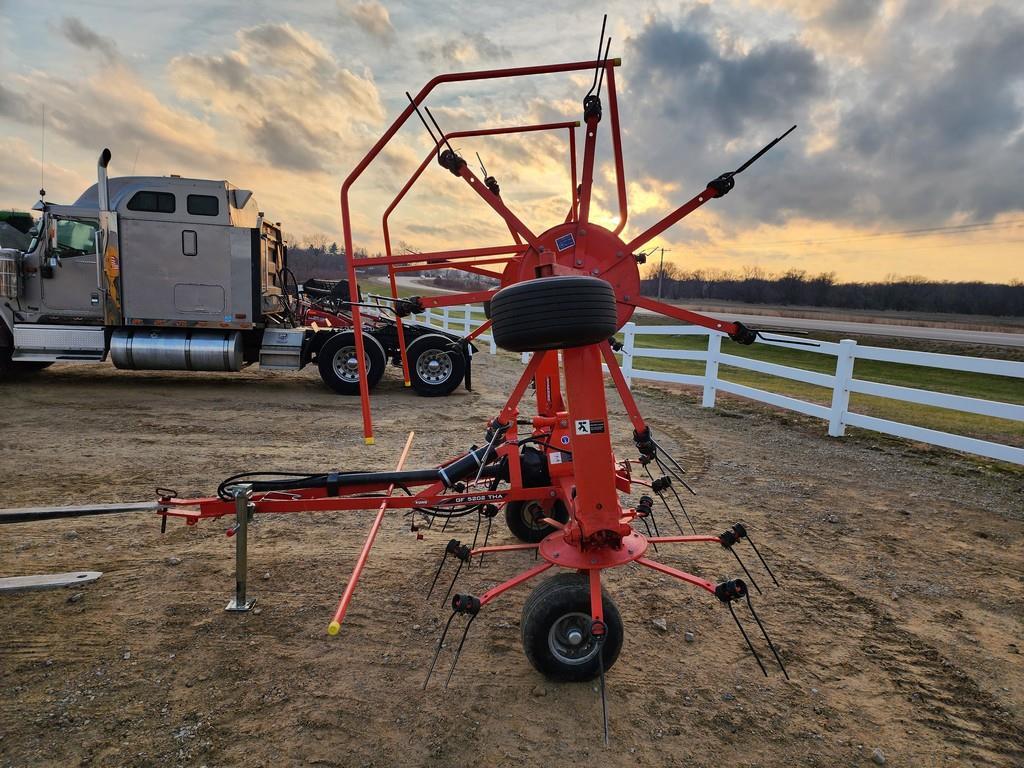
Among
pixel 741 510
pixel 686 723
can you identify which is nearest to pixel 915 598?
pixel 741 510

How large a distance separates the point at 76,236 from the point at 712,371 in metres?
10.5

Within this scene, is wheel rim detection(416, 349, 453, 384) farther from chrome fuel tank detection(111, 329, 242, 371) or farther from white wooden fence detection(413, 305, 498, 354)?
white wooden fence detection(413, 305, 498, 354)

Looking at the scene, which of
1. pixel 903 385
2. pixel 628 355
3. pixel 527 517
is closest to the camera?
pixel 527 517

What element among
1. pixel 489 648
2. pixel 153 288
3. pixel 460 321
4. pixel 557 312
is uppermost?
pixel 153 288

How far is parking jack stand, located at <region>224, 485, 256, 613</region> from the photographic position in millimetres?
2855

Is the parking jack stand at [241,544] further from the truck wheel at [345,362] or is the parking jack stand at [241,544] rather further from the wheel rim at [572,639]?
the truck wheel at [345,362]

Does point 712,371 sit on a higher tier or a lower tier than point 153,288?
lower

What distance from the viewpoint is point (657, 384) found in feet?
40.2

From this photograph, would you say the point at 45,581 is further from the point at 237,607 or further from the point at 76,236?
the point at 76,236

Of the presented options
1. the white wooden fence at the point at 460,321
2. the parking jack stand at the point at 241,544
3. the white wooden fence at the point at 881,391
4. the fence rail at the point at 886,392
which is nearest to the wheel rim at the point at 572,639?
the parking jack stand at the point at 241,544

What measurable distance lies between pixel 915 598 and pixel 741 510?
146 centimetres

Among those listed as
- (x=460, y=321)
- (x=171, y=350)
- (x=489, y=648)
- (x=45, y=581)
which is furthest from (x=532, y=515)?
(x=460, y=321)

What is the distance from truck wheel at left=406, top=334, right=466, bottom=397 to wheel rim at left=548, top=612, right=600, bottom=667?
7.50 meters

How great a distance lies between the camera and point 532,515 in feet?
13.3
